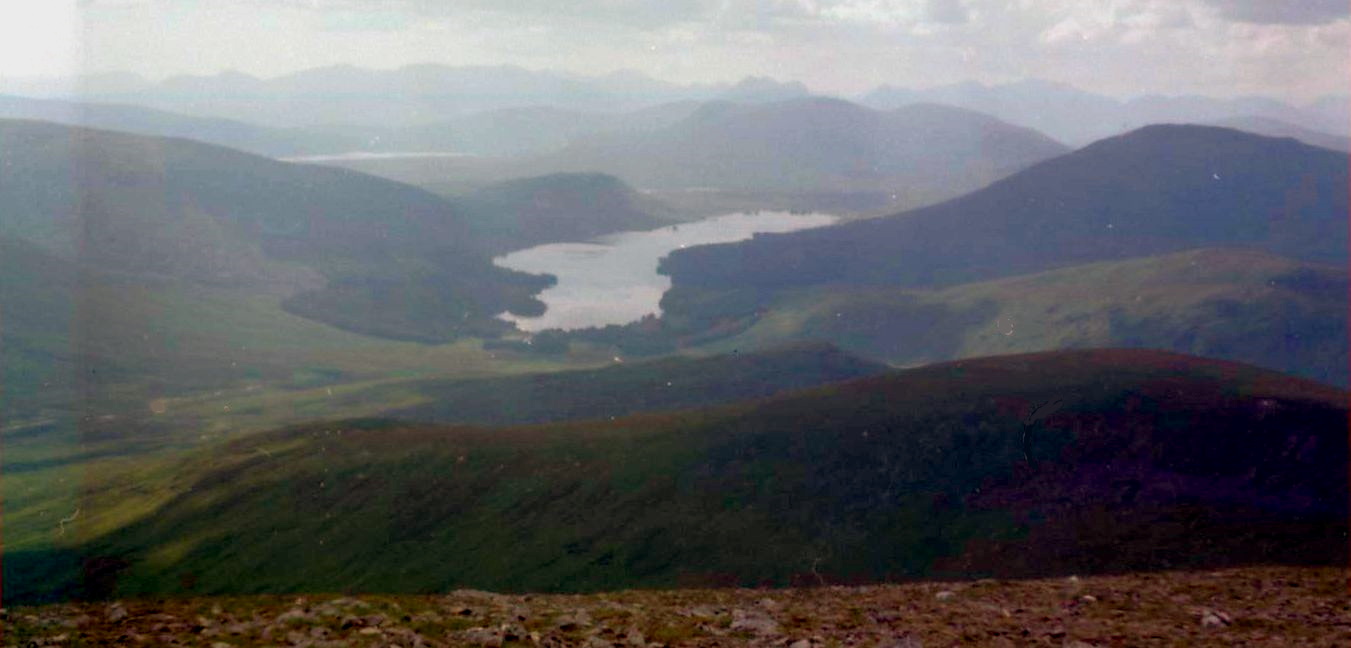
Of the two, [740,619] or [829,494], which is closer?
[740,619]

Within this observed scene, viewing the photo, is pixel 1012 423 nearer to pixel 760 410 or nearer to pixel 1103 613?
pixel 760 410

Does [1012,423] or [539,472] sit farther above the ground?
[1012,423]

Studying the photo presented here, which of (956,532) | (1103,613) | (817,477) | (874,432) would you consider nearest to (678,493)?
(817,477)

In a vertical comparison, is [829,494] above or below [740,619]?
below

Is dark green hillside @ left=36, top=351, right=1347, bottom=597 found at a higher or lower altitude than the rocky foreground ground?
lower

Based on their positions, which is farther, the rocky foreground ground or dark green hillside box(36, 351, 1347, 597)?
dark green hillside box(36, 351, 1347, 597)
